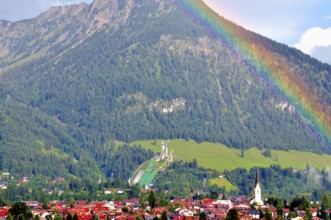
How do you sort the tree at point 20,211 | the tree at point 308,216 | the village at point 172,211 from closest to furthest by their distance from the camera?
the tree at point 20,211 < the tree at point 308,216 < the village at point 172,211

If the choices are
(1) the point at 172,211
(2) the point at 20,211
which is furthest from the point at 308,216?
(2) the point at 20,211

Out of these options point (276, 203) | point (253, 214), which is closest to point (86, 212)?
point (253, 214)

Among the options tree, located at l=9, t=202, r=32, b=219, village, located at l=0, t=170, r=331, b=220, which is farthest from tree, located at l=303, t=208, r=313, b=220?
tree, located at l=9, t=202, r=32, b=219

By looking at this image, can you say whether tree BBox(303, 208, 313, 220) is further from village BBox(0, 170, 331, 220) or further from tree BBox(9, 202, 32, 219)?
tree BBox(9, 202, 32, 219)

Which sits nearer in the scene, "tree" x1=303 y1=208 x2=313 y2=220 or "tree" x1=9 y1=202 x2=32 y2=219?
"tree" x1=9 y1=202 x2=32 y2=219

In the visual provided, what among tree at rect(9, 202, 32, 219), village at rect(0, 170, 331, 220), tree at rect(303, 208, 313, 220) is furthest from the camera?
village at rect(0, 170, 331, 220)

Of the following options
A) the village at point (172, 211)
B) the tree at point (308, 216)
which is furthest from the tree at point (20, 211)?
the tree at point (308, 216)

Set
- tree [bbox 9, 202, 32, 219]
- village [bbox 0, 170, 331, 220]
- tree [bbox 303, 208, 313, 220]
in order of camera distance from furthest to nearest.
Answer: village [bbox 0, 170, 331, 220] → tree [bbox 303, 208, 313, 220] → tree [bbox 9, 202, 32, 219]

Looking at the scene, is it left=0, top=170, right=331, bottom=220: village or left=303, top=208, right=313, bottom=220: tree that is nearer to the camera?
left=303, top=208, right=313, bottom=220: tree

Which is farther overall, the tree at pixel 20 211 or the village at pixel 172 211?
the village at pixel 172 211

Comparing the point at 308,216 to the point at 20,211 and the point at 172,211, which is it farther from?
the point at 20,211

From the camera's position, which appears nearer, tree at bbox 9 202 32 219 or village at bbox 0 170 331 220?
tree at bbox 9 202 32 219

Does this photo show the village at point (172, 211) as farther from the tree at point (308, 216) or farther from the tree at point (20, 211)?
the tree at point (20, 211)

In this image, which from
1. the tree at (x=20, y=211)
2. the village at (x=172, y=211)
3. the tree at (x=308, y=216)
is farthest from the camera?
the village at (x=172, y=211)
